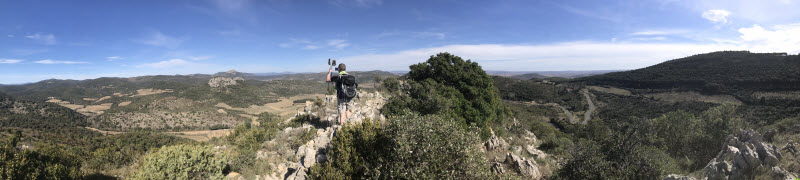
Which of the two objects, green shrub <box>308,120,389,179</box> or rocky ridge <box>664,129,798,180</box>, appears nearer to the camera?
green shrub <box>308,120,389,179</box>

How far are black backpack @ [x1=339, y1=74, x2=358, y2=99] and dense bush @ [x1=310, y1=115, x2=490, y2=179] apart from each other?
1490mm

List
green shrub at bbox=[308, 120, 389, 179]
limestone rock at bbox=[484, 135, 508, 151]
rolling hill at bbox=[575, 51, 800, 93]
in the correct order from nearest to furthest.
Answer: green shrub at bbox=[308, 120, 389, 179] → limestone rock at bbox=[484, 135, 508, 151] → rolling hill at bbox=[575, 51, 800, 93]

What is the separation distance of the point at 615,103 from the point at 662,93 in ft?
58.7

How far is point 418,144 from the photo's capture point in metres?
8.57

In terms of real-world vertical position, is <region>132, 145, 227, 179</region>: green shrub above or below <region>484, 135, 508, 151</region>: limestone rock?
above

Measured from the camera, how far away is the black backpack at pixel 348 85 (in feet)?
32.2

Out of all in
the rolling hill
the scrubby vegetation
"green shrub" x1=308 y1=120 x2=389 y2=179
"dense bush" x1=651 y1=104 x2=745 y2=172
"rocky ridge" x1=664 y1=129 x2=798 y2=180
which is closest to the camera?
the scrubby vegetation

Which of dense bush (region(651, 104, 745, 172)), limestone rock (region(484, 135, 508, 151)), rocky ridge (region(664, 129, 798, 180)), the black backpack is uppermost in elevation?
the black backpack

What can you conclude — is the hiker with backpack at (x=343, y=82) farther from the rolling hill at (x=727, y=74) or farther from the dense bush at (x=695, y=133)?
the rolling hill at (x=727, y=74)

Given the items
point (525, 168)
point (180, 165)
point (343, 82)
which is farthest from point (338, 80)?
point (525, 168)

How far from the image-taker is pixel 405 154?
8.16 meters

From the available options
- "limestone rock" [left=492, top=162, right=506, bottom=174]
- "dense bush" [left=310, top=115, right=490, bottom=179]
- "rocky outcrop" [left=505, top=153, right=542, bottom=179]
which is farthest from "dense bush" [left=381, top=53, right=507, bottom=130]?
"dense bush" [left=310, top=115, right=490, bottom=179]

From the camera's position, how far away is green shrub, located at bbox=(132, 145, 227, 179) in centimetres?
838

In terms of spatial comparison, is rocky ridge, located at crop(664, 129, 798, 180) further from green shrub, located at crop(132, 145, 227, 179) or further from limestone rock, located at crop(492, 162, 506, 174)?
green shrub, located at crop(132, 145, 227, 179)
